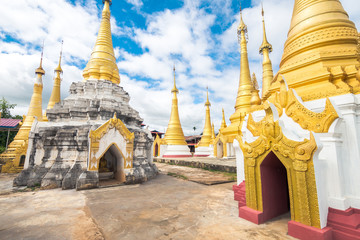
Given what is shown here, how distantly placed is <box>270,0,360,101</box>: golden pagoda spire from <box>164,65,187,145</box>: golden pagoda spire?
17.2 metres

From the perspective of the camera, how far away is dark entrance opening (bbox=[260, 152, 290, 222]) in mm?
3998

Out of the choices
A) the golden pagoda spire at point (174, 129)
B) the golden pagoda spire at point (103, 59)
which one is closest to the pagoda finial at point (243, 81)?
the golden pagoda spire at point (174, 129)

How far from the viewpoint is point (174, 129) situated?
23125 millimetres

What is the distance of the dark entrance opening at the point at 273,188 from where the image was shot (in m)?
4.00

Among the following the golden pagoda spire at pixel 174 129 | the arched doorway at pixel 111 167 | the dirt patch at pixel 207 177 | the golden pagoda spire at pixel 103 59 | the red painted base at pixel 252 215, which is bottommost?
the dirt patch at pixel 207 177

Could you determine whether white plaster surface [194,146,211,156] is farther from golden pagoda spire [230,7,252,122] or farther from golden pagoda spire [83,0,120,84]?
golden pagoda spire [83,0,120,84]

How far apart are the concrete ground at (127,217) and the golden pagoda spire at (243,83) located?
1200 cm

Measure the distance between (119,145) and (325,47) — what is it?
8.28 metres

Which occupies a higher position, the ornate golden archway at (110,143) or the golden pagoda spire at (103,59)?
the golden pagoda spire at (103,59)

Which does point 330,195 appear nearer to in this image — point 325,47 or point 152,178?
point 325,47

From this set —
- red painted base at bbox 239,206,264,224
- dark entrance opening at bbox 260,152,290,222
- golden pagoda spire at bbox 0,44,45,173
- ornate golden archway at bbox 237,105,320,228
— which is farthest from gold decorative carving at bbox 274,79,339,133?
golden pagoda spire at bbox 0,44,45,173

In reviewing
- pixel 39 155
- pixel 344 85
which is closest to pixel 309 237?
pixel 344 85

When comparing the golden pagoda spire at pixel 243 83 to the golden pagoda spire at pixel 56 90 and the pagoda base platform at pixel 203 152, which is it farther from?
the golden pagoda spire at pixel 56 90

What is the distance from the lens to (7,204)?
207 inches
